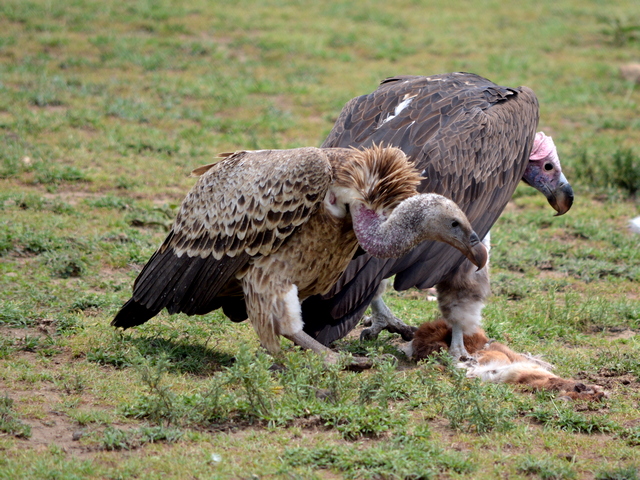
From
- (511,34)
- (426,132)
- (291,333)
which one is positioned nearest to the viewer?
(291,333)

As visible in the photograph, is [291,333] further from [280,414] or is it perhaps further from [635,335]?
[635,335]

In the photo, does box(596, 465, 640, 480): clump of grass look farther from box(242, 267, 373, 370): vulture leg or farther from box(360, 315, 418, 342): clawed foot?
box(360, 315, 418, 342): clawed foot

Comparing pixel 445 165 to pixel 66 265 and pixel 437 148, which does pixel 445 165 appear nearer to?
pixel 437 148

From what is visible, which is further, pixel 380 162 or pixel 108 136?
pixel 108 136

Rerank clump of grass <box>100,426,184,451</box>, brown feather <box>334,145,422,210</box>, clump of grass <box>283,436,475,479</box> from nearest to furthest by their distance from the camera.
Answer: clump of grass <box>283,436,475,479</box>
clump of grass <box>100,426,184,451</box>
brown feather <box>334,145,422,210</box>

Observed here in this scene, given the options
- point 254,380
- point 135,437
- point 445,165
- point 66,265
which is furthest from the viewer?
point 66,265

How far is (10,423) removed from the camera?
413cm

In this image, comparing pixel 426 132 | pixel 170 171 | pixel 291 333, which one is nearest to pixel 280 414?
pixel 291 333

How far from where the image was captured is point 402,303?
23.4 ft

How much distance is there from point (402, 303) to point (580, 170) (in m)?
4.56

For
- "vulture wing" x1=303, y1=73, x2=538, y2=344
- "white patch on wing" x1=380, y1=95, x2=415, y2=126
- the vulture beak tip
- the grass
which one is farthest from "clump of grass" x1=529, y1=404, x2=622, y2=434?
the vulture beak tip

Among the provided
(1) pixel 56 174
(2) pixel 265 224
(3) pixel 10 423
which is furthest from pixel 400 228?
(1) pixel 56 174

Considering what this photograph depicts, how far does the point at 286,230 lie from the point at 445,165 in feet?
4.35

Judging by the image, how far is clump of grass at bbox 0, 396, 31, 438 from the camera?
409cm
